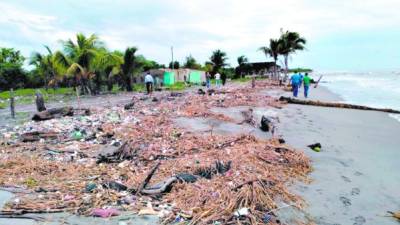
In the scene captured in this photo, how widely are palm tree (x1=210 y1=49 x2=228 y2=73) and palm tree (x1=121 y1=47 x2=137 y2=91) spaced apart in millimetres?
25749

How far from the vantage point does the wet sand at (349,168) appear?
4.60 m

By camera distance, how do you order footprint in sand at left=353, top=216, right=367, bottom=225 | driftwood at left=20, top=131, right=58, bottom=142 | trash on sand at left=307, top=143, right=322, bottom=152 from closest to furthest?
footprint in sand at left=353, top=216, right=367, bottom=225 < trash on sand at left=307, top=143, right=322, bottom=152 < driftwood at left=20, top=131, right=58, bottom=142

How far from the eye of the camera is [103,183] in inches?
195

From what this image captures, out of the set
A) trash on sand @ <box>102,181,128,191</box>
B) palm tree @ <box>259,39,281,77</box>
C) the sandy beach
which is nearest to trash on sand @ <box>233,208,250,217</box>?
the sandy beach

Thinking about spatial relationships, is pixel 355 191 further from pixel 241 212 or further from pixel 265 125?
pixel 265 125

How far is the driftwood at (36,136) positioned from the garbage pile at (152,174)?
0.02 metres

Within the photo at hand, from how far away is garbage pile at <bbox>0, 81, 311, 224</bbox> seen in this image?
164 inches

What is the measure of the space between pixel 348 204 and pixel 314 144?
3.33 m

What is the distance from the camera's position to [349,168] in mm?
6574

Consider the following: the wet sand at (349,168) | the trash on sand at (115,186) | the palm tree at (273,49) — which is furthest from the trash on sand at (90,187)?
the palm tree at (273,49)

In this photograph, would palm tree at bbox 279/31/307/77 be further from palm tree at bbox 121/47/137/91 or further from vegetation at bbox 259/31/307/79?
palm tree at bbox 121/47/137/91

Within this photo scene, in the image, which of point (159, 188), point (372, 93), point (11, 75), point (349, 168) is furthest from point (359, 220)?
point (11, 75)

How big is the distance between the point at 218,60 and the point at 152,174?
49.7m

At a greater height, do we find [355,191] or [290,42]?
[290,42]
